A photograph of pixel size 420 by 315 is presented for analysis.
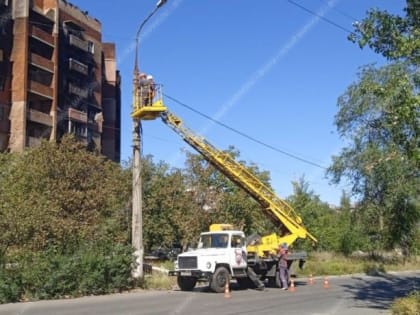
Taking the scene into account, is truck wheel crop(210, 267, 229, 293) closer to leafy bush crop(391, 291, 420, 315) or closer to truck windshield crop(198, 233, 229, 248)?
truck windshield crop(198, 233, 229, 248)

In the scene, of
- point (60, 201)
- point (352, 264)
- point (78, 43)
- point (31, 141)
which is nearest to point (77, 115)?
point (31, 141)

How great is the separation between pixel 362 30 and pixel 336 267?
27.7 m

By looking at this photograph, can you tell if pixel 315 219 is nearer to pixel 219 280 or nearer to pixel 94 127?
pixel 219 280

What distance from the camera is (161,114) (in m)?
26.6

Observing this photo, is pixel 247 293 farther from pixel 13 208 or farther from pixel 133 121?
pixel 13 208

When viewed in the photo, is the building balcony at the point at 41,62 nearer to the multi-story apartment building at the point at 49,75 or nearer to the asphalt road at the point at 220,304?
the multi-story apartment building at the point at 49,75

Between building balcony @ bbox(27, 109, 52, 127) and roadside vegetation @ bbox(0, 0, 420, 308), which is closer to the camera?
roadside vegetation @ bbox(0, 0, 420, 308)

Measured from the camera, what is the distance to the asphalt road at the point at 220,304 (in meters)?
16.4

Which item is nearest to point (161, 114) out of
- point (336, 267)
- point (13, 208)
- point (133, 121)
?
point (133, 121)

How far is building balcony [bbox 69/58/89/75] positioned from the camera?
8019cm

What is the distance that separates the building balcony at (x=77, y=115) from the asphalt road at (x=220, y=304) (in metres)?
55.8

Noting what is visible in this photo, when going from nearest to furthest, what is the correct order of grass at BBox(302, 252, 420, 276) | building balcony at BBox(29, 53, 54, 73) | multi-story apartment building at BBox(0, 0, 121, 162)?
grass at BBox(302, 252, 420, 276) < multi-story apartment building at BBox(0, 0, 121, 162) < building balcony at BBox(29, 53, 54, 73)

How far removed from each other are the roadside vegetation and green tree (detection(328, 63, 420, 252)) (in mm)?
60

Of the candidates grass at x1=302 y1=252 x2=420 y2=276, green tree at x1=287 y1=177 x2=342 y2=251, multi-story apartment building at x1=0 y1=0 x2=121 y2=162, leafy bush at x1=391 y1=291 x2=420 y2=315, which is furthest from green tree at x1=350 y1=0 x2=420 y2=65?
multi-story apartment building at x1=0 y1=0 x2=121 y2=162
